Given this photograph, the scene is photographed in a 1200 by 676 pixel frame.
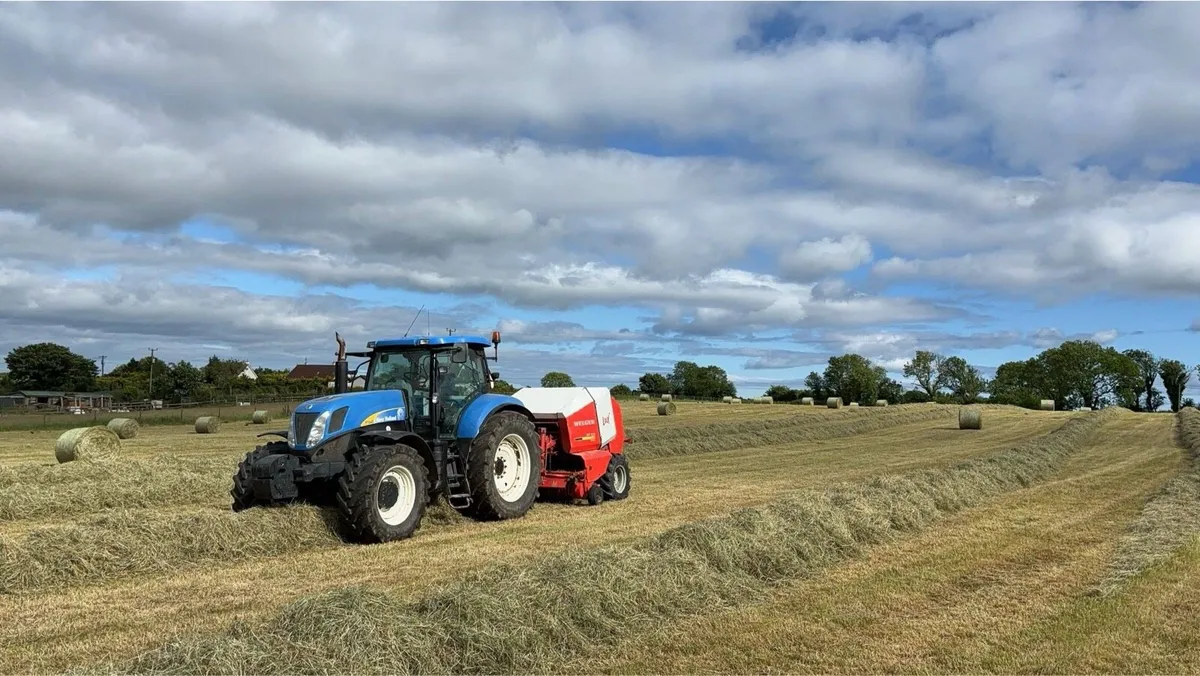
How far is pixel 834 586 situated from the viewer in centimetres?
643

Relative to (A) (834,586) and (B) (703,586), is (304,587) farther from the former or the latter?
(A) (834,586)

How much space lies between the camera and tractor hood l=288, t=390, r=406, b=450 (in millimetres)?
8352

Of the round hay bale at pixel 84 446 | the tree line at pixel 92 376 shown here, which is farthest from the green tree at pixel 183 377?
the round hay bale at pixel 84 446

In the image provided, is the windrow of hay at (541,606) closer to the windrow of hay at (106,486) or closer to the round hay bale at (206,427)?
the windrow of hay at (106,486)

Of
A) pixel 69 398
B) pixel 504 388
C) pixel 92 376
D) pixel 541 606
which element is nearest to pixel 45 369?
pixel 92 376

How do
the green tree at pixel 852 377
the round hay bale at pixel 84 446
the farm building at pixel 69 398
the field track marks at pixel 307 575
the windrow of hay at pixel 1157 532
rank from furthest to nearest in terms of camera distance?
the green tree at pixel 852 377 < the farm building at pixel 69 398 < the round hay bale at pixel 84 446 < the windrow of hay at pixel 1157 532 < the field track marks at pixel 307 575

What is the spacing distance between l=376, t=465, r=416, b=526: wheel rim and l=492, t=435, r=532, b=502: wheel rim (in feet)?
4.64

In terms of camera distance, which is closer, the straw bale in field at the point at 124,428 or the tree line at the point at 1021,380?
the straw bale in field at the point at 124,428

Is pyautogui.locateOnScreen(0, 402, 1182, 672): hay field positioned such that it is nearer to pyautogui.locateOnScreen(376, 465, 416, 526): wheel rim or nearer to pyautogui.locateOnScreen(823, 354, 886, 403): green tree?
pyautogui.locateOnScreen(376, 465, 416, 526): wheel rim

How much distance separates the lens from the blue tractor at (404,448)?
A: 8156 millimetres

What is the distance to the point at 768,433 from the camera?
24.3m

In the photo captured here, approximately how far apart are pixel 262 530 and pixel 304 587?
5.24 feet

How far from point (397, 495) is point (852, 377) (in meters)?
93.7

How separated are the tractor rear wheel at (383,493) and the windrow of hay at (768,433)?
9.66 meters
